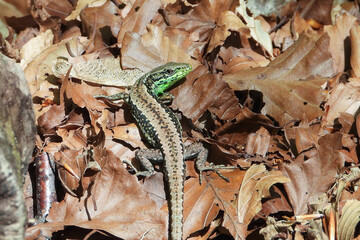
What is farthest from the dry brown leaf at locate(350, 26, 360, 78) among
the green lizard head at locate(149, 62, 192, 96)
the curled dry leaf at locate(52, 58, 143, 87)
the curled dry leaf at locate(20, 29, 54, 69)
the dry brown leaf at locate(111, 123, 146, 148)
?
the curled dry leaf at locate(20, 29, 54, 69)

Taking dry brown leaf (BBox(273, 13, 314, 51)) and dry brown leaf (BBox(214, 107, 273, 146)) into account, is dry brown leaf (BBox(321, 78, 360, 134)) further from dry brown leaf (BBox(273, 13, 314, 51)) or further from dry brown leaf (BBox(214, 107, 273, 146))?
dry brown leaf (BBox(273, 13, 314, 51))

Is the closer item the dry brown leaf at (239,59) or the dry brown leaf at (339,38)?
the dry brown leaf at (239,59)

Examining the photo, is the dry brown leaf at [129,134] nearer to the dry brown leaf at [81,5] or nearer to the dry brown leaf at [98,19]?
the dry brown leaf at [98,19]

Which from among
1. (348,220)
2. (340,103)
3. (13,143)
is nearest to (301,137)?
(340,103)

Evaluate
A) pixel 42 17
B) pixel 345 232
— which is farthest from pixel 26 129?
pixel 345 232

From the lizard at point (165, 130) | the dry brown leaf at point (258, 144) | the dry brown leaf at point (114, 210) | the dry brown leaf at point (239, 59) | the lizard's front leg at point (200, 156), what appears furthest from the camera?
the dry brown leaf at point (239, 59)

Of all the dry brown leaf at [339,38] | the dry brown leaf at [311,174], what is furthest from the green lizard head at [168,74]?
the dry brown leaf at [339,38]

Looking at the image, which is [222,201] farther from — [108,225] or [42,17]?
[42,17]
